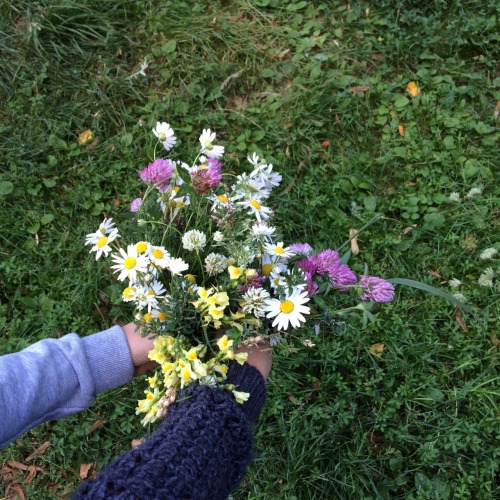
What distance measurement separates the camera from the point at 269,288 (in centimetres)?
128

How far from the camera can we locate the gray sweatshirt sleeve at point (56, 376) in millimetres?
1321

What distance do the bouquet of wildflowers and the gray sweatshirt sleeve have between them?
0.71 ft

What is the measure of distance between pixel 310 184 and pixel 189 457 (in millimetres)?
1620

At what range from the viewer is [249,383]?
137 centimetres

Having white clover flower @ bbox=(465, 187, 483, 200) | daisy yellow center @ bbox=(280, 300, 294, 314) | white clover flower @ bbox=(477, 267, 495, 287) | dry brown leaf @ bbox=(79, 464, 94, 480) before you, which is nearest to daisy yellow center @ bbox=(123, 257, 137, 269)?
daisy yellow center @ bbox=(280, 300, 294, 314)

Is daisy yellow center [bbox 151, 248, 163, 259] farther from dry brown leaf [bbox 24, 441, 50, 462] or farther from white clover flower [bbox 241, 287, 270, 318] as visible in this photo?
dry brown leaf [bbox 24, 441, 50, 462]

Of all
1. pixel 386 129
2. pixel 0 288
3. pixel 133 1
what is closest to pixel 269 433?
pixel 0 288

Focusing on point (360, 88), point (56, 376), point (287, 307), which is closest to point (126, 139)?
point (360, 88)

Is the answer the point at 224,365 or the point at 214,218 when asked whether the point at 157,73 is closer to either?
the point at 214,218

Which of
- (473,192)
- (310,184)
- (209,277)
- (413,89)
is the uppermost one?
(209,277)

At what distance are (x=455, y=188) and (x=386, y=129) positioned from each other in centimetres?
42

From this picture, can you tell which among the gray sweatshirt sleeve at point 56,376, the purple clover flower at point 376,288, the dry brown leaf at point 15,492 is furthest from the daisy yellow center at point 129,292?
the dry brown leaf at point 15,492

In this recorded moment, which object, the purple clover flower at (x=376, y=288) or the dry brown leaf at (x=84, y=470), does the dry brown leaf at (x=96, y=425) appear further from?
the purple clover flower at (x=376, y=288)

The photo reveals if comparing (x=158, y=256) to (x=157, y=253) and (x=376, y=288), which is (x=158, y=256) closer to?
(x=157, y=253)
